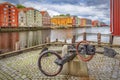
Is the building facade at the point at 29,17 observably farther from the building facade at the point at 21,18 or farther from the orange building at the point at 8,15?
the orange building at the point at 8,15

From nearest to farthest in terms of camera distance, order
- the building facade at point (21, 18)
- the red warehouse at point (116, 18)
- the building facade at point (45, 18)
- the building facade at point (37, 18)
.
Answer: the red warehouse at point (116, 18), the building facade at point (21, 18), the building facade at point (37, 18), the building facade at point (45, 18)

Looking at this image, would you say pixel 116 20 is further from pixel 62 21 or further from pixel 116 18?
pixel 62 21

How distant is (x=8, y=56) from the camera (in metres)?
11.7

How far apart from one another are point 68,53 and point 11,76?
2.73 m

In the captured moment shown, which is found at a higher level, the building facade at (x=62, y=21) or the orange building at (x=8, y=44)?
the building facade at (x=62, y=21)

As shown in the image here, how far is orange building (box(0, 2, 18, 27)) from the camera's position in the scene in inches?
2763

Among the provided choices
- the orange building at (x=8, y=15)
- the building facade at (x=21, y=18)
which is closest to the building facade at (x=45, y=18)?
the building facade at (x=21, y=18)

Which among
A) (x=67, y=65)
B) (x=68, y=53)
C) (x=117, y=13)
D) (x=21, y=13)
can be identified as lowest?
(x=67, y=65)

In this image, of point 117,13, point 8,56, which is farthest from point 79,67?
point 117,13

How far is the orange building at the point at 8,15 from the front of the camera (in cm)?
7018

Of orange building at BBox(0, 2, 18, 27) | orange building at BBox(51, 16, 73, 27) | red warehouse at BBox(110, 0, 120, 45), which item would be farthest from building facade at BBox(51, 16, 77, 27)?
red warehouse at BBox(110, 0, 120, 45)

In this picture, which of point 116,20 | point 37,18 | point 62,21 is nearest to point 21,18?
point 37,18

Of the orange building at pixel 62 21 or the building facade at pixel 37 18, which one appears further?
the orange building at pixel 62 21

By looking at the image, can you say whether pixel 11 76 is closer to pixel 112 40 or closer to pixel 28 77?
pixel 28 77
